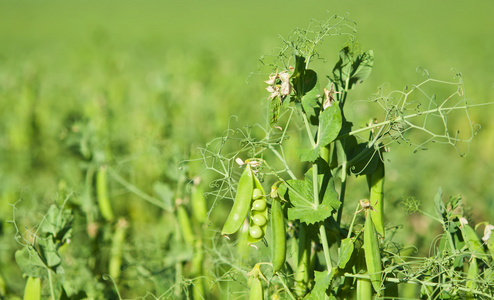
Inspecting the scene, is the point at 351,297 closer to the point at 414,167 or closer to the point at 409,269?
the point at 409,269

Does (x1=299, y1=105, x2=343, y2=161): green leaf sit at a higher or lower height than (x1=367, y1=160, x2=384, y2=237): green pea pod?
higher

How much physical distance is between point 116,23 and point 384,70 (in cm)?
1003

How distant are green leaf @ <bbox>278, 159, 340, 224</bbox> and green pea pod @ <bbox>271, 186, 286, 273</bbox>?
0.07ft

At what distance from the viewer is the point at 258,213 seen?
2.75ft

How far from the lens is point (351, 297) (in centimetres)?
90

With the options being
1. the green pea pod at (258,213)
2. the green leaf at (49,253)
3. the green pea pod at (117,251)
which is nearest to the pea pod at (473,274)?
the green pea pod at (258,213)

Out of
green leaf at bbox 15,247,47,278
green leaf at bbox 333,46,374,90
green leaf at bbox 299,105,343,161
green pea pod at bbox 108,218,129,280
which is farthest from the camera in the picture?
green pea pod at bbox 108,218,129,280

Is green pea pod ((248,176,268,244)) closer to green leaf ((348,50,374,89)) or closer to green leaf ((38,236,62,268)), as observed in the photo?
green leaf ((348,50,374,89))

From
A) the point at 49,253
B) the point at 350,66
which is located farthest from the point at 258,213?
the point at 49,253

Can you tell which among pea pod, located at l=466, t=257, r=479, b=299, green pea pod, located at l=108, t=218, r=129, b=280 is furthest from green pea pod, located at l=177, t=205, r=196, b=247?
pea pod, located at l=466, t=257, r=479, b=299

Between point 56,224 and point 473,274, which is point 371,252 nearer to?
point 473,274

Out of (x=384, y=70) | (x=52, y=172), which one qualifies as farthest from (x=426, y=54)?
(x=52, y=172)

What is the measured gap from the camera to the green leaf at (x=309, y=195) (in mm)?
813

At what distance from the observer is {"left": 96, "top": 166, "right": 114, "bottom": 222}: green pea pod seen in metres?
1.67
